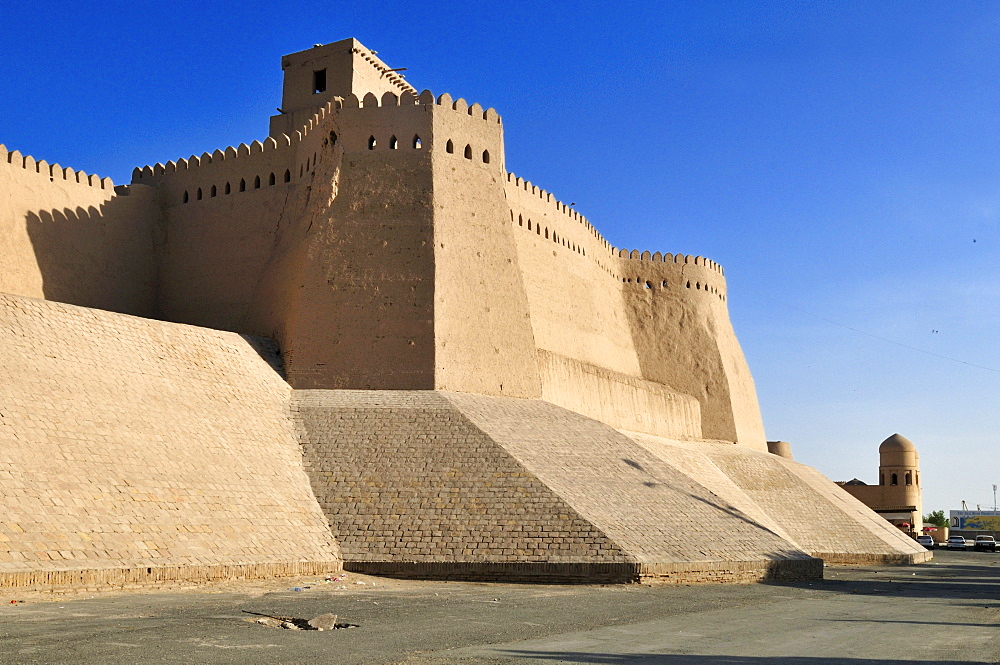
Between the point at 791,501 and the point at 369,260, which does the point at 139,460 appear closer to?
the point at 369,260

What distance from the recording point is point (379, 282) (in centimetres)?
1914

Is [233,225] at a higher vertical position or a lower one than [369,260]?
higher

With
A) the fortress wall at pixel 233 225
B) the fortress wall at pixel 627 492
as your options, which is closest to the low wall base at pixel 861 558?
the fortress wall at pixel 627 492

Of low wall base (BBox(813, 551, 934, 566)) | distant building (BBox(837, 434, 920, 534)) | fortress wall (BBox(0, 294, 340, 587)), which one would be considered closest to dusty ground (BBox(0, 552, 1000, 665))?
fortress wall (BBox(0, 294, 340, 587))

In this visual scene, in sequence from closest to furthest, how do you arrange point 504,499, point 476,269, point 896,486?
point 504,499
point 476,269
point 896,486

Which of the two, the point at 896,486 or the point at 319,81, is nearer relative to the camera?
the point at 319,81

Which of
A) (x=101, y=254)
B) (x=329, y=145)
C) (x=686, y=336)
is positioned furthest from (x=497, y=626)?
(x=686, y=336)

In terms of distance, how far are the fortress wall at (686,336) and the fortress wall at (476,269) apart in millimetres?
10128

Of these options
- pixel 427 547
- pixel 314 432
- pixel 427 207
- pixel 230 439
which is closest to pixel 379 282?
pixel 427 207

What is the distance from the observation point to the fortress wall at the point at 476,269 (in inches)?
753

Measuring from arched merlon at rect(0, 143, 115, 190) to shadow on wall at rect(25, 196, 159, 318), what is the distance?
480 mm

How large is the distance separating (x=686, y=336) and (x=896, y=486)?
1982cm

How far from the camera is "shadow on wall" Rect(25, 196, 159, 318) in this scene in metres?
20.0

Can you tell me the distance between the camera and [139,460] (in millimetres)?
13852
